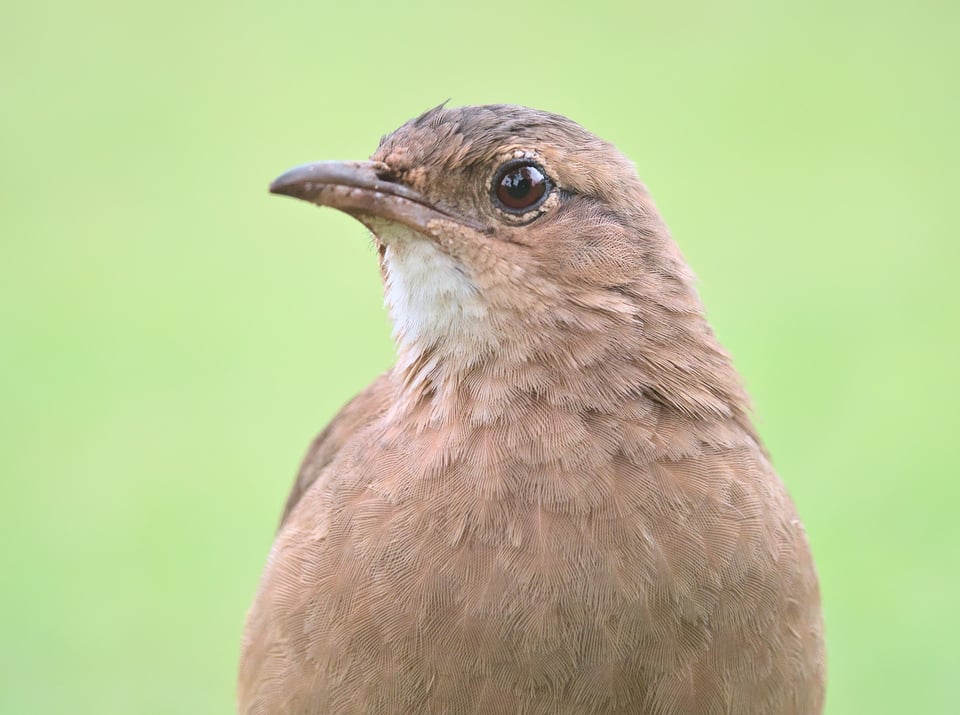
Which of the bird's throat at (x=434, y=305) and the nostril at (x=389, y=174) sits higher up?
the nostril at (x=389, y=174)

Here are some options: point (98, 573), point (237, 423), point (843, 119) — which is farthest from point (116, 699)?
point (843, 119)

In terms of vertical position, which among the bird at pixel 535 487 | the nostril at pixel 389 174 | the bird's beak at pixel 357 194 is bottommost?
the bird at pixel 535 487

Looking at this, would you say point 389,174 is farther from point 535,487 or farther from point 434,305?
point 535,487

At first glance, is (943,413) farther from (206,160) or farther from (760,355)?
(206,160)

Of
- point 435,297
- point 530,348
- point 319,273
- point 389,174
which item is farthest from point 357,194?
point 319,273

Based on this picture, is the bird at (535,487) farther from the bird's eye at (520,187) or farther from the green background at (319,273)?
the green background at (319,273)

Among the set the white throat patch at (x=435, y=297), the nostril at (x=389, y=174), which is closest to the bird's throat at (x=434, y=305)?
the white throat patch at (x=435, y=297)

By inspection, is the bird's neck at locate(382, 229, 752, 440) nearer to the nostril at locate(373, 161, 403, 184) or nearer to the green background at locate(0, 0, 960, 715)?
the nostril at locate(373, 161, 403, 184)
